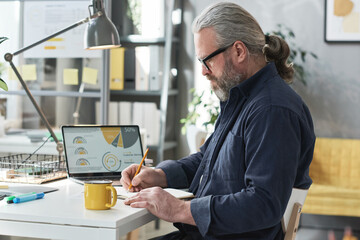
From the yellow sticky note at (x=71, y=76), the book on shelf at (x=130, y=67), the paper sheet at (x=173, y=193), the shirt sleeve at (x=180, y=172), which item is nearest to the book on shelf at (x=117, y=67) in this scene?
the book on shelf at (x=130, y=67)

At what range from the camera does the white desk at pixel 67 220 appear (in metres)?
1.42

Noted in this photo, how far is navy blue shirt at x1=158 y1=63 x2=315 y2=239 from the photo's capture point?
146cm

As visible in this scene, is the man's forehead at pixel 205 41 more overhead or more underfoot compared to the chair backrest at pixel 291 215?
more overhead

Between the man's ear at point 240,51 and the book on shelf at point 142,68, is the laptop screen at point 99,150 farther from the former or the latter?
the book on shelf at point 142,68

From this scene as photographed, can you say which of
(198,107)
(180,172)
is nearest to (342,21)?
(198,107)

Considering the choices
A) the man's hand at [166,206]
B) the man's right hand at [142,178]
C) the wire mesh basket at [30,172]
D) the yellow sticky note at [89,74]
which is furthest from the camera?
the yellow sticky note at [89,74]

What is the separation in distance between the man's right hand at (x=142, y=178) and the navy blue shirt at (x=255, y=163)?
0.74 feet

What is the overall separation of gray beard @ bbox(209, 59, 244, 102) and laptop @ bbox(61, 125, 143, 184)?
1.57ft

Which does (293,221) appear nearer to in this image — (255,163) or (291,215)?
(291,215)

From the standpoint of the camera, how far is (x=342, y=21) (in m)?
4.49

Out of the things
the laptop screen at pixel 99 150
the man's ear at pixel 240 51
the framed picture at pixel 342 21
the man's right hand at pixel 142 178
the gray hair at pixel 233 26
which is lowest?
the man's right hand at pixel 142 178

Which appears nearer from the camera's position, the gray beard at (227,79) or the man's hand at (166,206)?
the man's hand at (166,206)

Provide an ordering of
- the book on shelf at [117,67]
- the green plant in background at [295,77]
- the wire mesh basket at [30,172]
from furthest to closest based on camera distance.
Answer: the book on shelf at [117,67]
the green plant in background at [295,77]
the wire mesh basket at [30,172]

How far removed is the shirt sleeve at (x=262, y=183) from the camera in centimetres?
145
